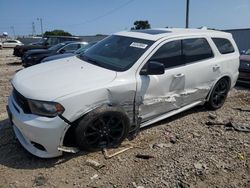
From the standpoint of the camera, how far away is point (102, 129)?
3943mm

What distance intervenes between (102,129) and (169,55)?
68.8 inches

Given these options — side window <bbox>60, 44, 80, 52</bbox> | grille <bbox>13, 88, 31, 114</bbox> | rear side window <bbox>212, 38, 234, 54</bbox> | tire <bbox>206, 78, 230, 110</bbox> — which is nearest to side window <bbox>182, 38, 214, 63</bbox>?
rear side window <bbox>212, 38, 234, 54</bbox>

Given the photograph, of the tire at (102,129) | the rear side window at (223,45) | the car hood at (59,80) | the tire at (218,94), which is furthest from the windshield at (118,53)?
the tire at (218,94)

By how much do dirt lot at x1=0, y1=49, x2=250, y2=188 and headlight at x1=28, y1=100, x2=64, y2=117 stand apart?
71cm

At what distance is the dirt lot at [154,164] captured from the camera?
340cm

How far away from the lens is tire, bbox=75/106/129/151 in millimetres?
3703

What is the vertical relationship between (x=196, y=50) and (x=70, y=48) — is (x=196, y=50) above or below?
above

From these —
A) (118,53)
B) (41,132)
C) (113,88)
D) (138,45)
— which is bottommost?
(41,132)

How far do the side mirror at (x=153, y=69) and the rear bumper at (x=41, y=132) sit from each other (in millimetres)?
1451

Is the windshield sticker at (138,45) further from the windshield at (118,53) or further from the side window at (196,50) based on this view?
the side window at (196,50)

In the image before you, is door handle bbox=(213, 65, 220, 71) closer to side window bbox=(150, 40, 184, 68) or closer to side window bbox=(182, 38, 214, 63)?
side window bbox=(182, 38, 214, 63)

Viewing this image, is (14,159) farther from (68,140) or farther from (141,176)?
(141,176)

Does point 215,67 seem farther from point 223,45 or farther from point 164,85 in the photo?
point 164,85

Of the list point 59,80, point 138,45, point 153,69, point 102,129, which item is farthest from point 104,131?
point 138,45
